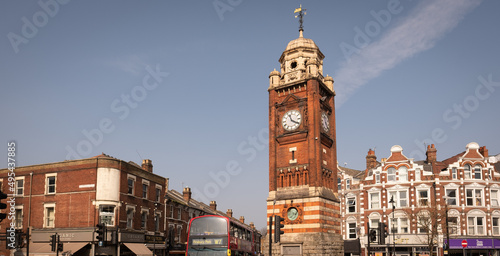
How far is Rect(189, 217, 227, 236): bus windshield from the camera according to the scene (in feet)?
91.6

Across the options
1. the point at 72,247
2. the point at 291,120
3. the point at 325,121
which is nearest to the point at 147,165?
the point at 72,247

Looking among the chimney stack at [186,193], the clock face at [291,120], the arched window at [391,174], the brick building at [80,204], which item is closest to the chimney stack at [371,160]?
the arched window at [391,174]

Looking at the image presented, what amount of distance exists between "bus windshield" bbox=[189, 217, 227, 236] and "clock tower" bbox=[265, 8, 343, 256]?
2085 centimetres

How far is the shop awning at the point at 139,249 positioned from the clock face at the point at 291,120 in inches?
787

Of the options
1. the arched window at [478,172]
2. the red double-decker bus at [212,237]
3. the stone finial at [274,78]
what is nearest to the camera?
the red double-decker bus at [212,237]

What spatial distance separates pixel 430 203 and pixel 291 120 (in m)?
18.2

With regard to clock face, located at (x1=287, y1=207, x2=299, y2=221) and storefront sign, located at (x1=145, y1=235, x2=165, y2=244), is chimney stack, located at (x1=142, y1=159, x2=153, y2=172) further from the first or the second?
clock face, located at (x1=287, y1=207, x2=299, y2=221)

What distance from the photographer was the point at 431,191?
177ft

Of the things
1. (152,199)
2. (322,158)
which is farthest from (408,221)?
(152,199)

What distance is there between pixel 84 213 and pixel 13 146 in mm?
11200

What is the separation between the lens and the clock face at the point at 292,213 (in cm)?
4859

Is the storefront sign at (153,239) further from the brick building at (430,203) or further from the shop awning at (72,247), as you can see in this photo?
the brick building at (430,203)

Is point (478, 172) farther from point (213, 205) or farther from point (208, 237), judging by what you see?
point (213, 205)

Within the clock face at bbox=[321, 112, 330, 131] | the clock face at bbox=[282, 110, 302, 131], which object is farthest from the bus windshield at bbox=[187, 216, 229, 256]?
the clock face at bbox=[321, 112, 330, 131]
